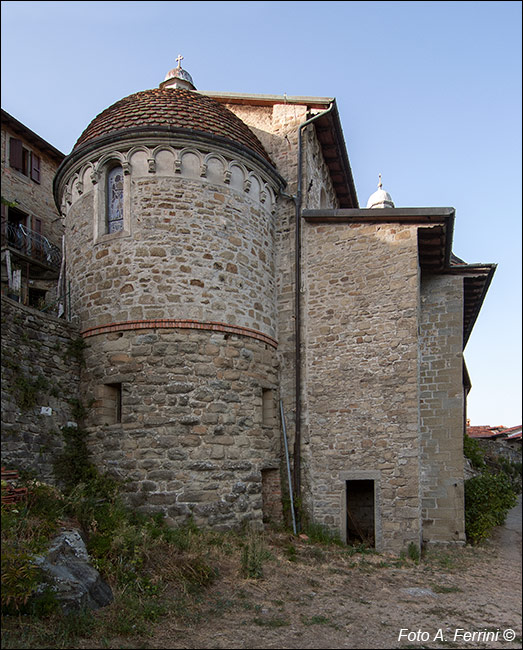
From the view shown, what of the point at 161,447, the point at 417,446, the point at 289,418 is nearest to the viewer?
the point at 161,447

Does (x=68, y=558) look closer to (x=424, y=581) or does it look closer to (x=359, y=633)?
(x=359, y=633)

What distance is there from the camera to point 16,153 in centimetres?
A: 1684

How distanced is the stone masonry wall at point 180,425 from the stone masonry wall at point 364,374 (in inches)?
57.9

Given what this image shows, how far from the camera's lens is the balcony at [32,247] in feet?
51.3

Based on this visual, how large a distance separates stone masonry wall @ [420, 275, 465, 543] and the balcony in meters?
9.96

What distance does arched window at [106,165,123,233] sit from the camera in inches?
403

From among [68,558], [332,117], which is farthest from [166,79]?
[68,558]

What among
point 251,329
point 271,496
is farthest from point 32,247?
point 271,496

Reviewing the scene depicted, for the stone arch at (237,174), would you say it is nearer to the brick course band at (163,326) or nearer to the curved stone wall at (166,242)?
the curved stone wall at (166,242)

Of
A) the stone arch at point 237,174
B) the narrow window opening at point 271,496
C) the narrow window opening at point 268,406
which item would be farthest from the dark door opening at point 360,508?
the stone arch at point 237,174

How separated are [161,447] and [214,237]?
144 inches

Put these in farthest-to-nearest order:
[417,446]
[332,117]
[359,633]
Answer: [332,117]
[417,446]
[359,633]

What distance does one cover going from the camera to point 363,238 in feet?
37.1

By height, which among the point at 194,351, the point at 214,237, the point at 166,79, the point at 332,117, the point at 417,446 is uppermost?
the point at 166,79
